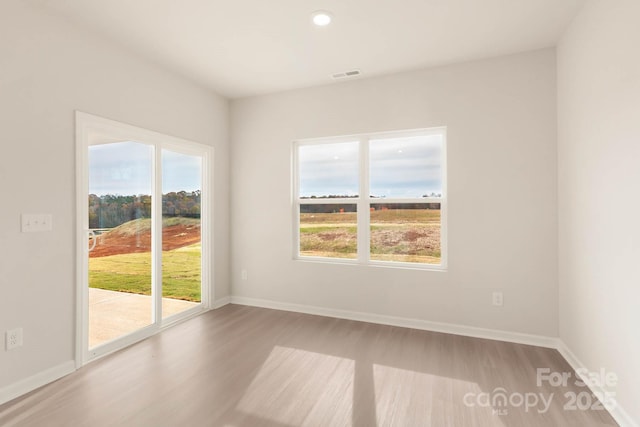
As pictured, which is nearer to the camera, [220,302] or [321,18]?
[321,18]

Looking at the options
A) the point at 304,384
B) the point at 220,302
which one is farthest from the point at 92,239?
the point at 304,384

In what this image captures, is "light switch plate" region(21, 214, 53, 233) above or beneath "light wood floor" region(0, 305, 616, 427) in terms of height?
above

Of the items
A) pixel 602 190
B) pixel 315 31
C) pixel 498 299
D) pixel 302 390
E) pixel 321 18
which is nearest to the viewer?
pixel 602 190

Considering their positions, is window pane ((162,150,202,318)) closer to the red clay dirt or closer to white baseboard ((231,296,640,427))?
the red clay dirt

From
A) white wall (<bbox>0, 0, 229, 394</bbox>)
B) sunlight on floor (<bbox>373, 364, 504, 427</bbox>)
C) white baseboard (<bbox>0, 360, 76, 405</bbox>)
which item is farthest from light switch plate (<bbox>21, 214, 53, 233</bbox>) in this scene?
sunlight on floor (<bbox>373, 364, 504, 427</bbox>)

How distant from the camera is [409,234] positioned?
144 inches

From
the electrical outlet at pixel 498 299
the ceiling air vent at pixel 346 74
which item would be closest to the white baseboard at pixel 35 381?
the ceiling air vent at pixel 346 74

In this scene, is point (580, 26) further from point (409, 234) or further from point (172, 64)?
point (172, 64)

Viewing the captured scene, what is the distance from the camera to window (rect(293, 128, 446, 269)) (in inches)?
140

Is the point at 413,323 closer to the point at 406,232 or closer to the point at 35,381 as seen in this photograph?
the point at 406,232

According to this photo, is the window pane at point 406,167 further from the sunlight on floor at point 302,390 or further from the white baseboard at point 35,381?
the white baseboard at point 35,381

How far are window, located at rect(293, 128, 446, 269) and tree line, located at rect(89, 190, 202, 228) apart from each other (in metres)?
1.32

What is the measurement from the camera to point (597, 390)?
219 centimetres

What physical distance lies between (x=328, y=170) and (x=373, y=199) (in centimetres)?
71
